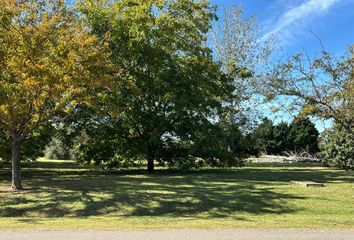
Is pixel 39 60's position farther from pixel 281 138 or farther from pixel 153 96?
pixel 281 138

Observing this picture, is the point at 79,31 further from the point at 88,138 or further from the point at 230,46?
the point at 230,46

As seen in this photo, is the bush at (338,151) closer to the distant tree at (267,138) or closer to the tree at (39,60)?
the distant tree at (267,138)

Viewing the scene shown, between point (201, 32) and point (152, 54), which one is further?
point (201, 32)

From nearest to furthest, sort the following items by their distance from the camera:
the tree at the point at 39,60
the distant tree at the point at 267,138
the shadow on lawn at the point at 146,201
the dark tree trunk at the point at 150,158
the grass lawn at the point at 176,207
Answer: the grass lawn at the point at 176,207 → the shadow on lawn at the point at 146,201 → the tree at the point at 39,60 → the dark tree trunk at the point at 150,158 → the distant tree at the point at 267,138

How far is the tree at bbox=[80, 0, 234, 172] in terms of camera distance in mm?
25883

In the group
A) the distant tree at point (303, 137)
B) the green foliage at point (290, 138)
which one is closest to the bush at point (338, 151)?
the green foliage at point (290, 138)

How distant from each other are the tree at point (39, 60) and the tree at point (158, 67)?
8.03 meters

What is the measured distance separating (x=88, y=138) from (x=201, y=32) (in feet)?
Answer: 32.1

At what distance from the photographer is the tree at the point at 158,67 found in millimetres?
25883

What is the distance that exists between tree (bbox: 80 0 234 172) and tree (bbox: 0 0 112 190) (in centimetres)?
803

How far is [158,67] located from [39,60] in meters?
11.4

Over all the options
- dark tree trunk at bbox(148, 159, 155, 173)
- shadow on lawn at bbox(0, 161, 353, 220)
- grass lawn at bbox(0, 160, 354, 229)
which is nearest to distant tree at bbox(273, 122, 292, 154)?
dark tree trunk at bbox(148, 159, 155, 173)

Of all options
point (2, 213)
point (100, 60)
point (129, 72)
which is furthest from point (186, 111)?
point (2, 213)

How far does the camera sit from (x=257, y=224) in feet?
35.3
